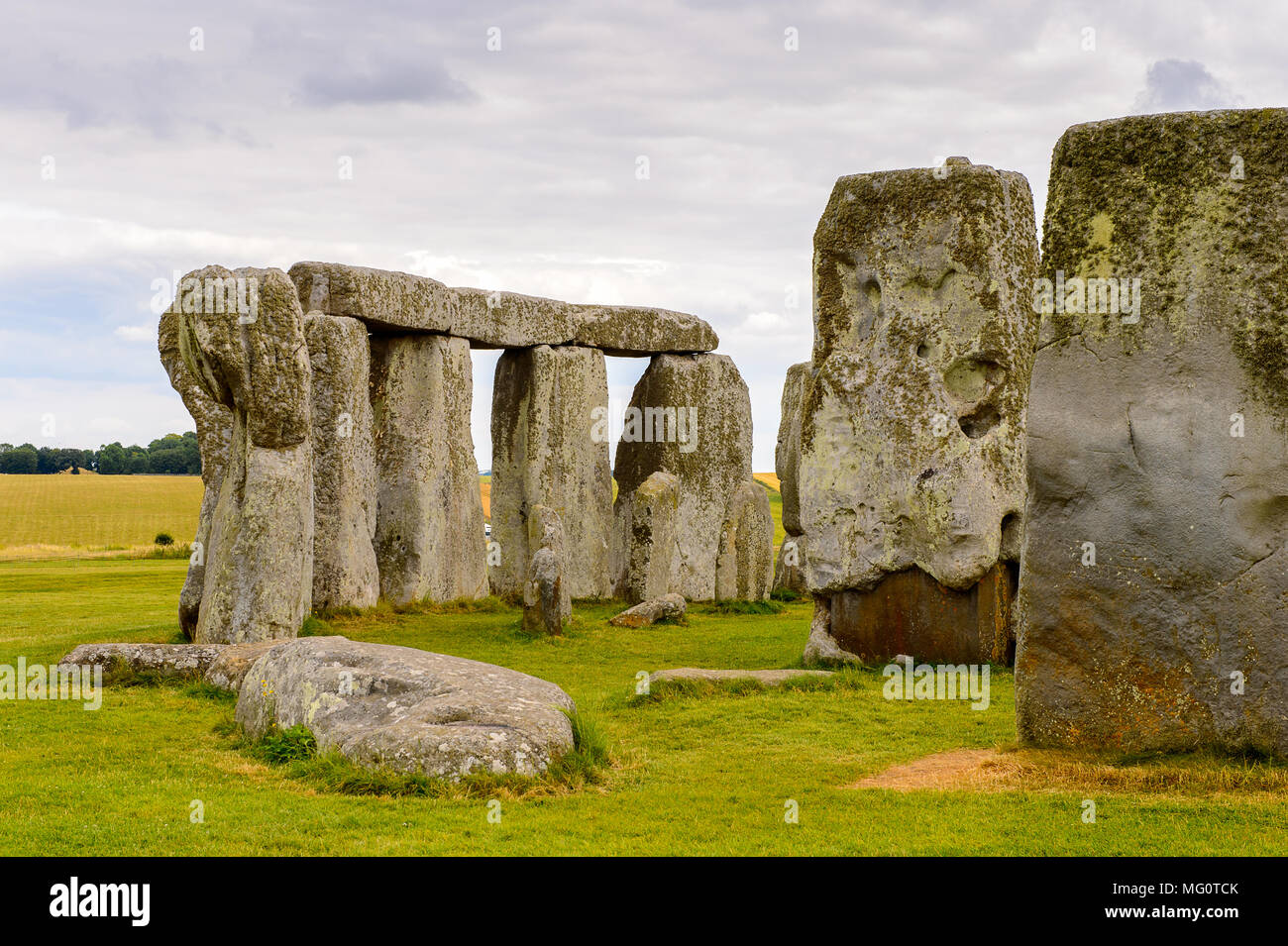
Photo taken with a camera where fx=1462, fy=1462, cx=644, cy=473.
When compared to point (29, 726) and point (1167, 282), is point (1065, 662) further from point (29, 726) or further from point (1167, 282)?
point (29, 726)

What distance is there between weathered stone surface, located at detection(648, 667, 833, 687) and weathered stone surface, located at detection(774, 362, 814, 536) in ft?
29.6

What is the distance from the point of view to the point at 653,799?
7680mm

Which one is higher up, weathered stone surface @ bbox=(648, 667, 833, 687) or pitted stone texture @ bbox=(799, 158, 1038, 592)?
pitted stone texture @ bbox=(799, 158, 1038, 592)

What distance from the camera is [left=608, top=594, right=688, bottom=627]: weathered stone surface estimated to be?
59.5ft

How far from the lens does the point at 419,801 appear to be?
738 centimetres

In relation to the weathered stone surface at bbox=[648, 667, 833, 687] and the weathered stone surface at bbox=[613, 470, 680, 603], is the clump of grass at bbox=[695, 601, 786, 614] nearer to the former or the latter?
the weathered stone surface at bbox=[613, 470, 680, 603]

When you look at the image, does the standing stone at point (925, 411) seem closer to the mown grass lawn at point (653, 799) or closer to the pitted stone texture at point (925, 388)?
the pitted stone texture at point (925, 388)

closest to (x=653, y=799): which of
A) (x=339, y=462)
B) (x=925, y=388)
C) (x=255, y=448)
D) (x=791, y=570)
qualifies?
(x=925, y=388)

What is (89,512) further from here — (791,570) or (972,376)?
(972,376)

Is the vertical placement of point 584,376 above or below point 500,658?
above

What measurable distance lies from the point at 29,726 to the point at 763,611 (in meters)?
12.3

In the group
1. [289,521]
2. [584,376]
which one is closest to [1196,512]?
[289,521]

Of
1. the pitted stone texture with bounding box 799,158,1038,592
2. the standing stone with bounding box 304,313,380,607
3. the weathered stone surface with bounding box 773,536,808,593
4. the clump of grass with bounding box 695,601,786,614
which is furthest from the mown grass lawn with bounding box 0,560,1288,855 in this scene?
the weathered stone surface with bounding box 773,536,808,593

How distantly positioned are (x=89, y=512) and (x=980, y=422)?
38.6 meters
